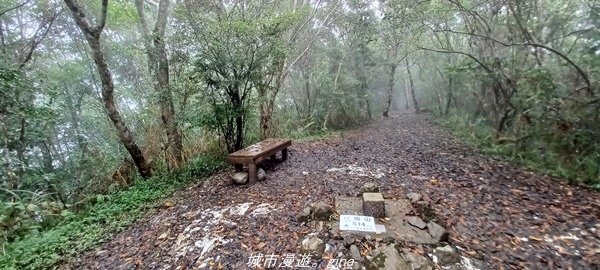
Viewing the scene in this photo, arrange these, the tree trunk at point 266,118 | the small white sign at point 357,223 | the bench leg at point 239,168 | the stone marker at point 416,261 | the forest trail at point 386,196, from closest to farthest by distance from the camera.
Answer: the stone marker at point 416,261 → the forest trail at point 386,196 → the small white sign at point 357,223 → the bench leg at point 239,168 → the tree trunk at point 266,118

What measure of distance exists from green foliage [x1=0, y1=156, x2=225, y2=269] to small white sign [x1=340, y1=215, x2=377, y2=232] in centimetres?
296

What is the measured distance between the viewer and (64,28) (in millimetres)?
8805

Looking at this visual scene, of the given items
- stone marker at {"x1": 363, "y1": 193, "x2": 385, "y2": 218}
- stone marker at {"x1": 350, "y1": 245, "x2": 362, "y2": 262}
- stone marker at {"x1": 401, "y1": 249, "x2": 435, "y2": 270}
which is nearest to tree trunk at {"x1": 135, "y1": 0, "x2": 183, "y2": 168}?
stone marker at {"x1": 363, "y1": 193, "x2": 385, "y2": 218}

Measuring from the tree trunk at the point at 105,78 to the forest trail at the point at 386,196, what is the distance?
1.25 m

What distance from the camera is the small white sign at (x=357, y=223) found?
288cm

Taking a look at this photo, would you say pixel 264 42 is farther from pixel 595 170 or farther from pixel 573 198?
pixel 595 170

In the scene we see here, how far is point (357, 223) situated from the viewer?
295 centimetres

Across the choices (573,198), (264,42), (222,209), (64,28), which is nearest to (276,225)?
(222,209)

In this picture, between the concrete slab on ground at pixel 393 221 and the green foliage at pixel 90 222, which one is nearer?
the concrete slab on ground at pixel 393 221

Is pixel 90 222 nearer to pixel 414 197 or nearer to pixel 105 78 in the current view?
pixel 105 78

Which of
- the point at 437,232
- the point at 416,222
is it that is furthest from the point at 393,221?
the point at 437,232

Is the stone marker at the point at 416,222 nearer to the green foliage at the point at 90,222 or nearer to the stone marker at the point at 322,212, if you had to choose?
the stone marker at the point at 322,212

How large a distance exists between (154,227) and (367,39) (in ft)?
37.6

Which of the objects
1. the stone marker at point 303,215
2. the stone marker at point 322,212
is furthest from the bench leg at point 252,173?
the stone marker at point 322,212
